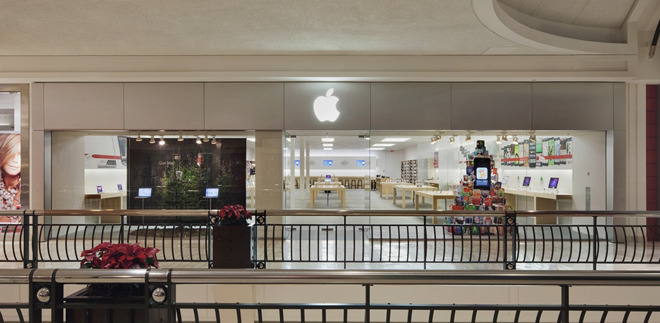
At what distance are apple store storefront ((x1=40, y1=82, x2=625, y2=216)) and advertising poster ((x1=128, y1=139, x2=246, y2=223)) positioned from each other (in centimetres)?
2

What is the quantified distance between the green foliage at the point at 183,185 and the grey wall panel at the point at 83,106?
4.62 feet

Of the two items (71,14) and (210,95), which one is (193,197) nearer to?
(210,95)

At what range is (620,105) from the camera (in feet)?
24.8

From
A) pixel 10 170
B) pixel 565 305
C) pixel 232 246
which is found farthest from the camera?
pixel 10 170

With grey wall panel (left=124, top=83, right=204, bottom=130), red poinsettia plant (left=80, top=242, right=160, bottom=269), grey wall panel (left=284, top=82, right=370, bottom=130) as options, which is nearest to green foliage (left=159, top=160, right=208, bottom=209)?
grey wall panel (left=124, top=83, right=204, bottom=130)

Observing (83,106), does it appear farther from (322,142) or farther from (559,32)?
(559,32)

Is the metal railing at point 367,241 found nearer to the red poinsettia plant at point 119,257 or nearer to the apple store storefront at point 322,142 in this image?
the apple store storefront at point 322,142

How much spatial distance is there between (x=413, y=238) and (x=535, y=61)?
430 centimetres

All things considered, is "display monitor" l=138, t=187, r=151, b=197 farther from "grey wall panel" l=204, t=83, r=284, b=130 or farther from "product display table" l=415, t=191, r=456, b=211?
"product display table" l=415, t=191, r=456, b=211

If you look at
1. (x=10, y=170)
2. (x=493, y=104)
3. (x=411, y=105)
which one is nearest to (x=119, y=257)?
(x=411, y=105)

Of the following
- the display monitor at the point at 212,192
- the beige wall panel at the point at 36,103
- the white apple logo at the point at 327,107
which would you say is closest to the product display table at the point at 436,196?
the white apple logo at the point at 327,107

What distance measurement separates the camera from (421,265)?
18.7 feet

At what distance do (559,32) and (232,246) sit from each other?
6.88 meters

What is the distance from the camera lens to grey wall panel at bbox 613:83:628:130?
24.7ft
